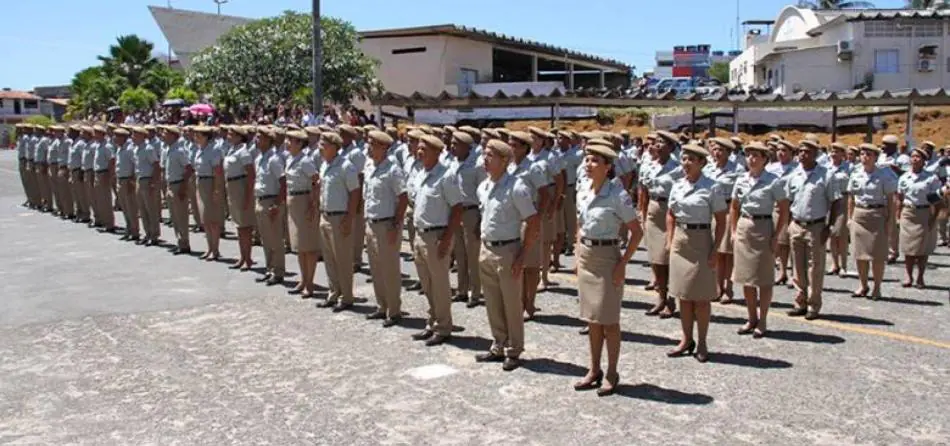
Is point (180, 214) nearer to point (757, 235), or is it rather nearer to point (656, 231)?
point (656, 231)

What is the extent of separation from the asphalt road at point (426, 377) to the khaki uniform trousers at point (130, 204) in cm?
445

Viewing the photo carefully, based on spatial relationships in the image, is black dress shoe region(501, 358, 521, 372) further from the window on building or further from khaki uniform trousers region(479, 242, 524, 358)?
the window on building

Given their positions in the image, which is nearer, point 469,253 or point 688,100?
point 469,253

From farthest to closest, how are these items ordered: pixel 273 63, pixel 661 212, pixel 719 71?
pixel 719 71 < pixel 273 63 < pixel 661 212

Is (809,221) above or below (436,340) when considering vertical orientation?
above

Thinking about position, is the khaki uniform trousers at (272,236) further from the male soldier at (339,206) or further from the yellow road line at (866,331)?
the yellow road line at (866,331)

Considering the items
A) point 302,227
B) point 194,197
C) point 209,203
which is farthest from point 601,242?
point 194,197

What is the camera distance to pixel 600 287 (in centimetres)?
647

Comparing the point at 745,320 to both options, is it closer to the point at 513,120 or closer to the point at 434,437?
the point at 434,437

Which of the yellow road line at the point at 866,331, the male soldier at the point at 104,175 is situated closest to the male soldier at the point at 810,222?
the yellow road line at the point at 866,331

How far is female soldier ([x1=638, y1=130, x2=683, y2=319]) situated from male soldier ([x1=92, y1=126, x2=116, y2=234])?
10046mm

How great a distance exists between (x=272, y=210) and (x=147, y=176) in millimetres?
4260

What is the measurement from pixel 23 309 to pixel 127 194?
5420 mm

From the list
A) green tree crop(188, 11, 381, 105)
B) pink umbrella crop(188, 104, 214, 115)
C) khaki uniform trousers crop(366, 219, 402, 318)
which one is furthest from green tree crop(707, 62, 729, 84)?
khaki uniform trousers crop(366, 219, 402, 318)
